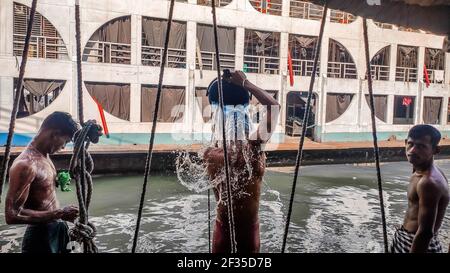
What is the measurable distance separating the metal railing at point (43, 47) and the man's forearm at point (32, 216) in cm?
1735

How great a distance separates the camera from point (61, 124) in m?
2.70

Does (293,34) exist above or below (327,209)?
above

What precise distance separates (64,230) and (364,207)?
1067cm

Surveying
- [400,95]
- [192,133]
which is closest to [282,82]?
[192,133]

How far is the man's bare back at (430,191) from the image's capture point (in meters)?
2.51

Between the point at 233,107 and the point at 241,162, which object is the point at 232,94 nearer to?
the point at 233,107

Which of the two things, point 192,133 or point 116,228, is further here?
point 192,133

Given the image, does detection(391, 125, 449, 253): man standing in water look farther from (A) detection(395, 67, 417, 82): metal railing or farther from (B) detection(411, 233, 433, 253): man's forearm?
(A) detection(395, 67, 417, 82): metal railing

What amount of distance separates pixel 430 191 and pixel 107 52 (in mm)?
18977

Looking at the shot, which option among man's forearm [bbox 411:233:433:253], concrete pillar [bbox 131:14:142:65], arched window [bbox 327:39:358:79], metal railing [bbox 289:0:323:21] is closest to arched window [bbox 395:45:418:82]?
arched window [bbox 327:39:358:79]

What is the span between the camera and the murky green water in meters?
8.20

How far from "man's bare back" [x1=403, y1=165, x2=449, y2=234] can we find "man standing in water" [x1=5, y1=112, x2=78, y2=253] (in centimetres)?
235
